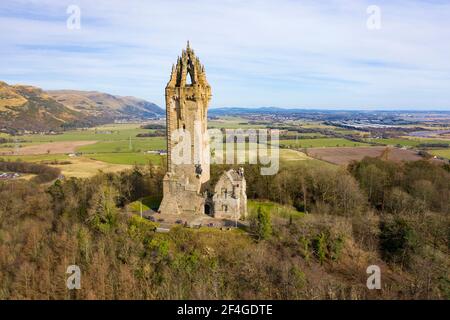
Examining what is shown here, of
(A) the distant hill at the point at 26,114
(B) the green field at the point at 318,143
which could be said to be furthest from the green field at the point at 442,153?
(A) the distant hill at the point at 26,114

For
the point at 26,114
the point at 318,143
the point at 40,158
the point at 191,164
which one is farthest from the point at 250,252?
the point at 26,114

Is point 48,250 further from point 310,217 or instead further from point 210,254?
point 310,217

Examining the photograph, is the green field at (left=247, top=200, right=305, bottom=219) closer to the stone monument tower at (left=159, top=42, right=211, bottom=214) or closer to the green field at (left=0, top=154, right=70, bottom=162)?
the stone monument tower at (left=159, top=42, right=211, bottom=214)

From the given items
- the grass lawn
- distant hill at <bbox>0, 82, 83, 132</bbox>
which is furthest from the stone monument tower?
distant hill at <bbox>0, 82, 83, 132</bbox>

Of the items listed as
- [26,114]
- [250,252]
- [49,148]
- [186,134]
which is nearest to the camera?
[250,252]

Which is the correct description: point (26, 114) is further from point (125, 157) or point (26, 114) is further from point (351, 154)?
point (351, 154)

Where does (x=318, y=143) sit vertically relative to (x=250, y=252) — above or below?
above

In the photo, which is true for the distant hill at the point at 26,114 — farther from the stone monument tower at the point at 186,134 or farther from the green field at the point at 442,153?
the green field at the point at 442,153
